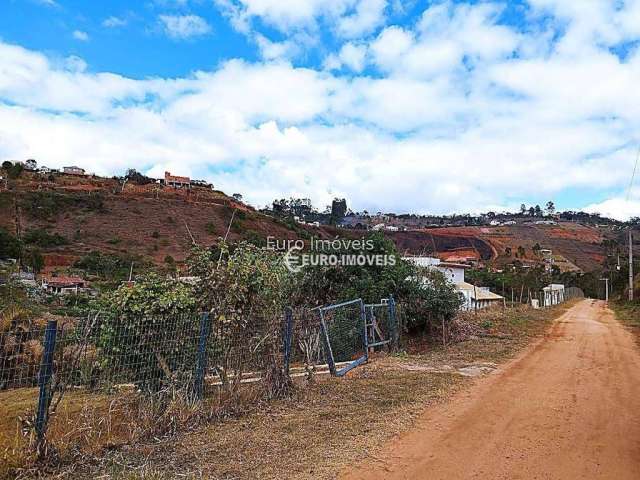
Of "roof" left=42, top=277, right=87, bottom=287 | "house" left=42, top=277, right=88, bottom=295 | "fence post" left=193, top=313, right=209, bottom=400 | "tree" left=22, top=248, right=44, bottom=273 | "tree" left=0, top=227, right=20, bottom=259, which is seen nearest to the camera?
"fence post" left=193, top=313, right=209, bottom=400

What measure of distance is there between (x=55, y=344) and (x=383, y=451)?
11.0 ft

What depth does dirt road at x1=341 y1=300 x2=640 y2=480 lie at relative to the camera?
14.7 ft

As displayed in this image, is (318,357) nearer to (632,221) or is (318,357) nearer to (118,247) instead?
(118,247)

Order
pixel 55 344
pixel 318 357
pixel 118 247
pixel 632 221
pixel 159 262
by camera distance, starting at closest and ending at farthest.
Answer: pixel 55 344, pixel 318 357, pixel 159 262, pixel 118 247, pixel 632 221

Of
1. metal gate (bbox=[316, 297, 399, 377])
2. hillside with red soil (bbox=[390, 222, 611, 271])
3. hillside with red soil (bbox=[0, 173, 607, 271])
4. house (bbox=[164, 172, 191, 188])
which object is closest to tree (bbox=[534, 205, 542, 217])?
hillside with red soil (bbox=[390, 222, 611, 271])

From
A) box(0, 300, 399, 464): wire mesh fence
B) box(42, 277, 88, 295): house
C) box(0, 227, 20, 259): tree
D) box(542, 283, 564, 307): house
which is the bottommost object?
box(0, 300, 399, 464): wire mesh fence

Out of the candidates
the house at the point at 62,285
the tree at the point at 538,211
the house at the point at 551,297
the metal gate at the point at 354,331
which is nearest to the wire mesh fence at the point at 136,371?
the metal gate at the point at 354,331

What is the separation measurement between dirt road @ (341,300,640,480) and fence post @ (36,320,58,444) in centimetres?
280

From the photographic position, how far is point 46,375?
15.1 feet

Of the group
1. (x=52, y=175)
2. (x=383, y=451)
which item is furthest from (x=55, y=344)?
(x=52, y=175)

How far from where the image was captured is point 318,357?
9289mm

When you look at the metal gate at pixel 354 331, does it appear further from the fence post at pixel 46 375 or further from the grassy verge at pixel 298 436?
the fence post at pixel 46 375

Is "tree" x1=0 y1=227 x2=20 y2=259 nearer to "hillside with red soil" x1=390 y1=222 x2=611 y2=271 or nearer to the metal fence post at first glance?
the metal fence post

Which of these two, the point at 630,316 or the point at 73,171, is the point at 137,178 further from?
the point at 630,316
